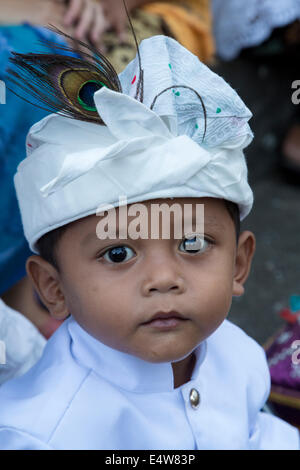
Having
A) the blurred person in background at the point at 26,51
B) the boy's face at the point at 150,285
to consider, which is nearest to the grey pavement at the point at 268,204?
the blurred person in background at the point at 26,51

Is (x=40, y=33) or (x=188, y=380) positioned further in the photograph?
(x=40, y=33)

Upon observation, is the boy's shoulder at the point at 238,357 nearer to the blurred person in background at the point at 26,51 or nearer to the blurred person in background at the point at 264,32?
the blurred person in background at the point at 26,51

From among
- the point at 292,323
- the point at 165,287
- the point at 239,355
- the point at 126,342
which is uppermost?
the point at 165,287

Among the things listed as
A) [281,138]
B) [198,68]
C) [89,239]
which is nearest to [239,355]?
[89,239]

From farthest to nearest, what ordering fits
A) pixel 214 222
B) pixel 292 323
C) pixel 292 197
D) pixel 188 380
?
pixel 292 197 < pixel 292 323 < pixel 188 380 < pixel 214 222

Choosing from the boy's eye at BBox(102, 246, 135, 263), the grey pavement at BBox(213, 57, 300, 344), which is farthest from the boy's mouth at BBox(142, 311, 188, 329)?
the grey pavement at BBox(213, 57, 300, 344)

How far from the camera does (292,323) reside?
6.79 ft

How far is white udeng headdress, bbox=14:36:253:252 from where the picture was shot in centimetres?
108

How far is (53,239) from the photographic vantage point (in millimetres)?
1242

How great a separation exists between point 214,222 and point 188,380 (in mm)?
427

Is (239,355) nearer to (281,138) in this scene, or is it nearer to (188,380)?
(188,380)

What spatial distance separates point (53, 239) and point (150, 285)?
271 millimetres

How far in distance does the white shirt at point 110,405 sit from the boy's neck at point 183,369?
0.02 m

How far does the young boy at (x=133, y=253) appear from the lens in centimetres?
110
